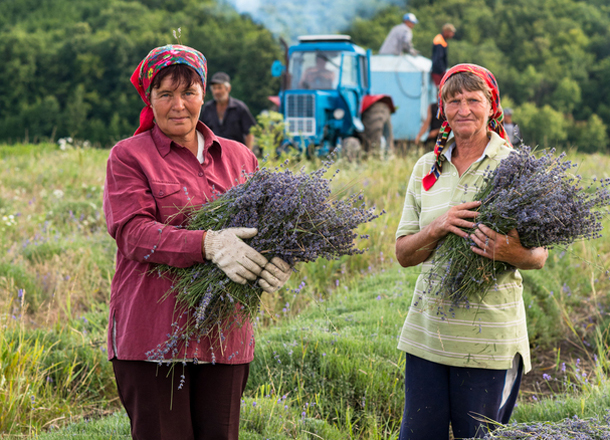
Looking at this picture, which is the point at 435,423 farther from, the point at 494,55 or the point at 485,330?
the point at 494,55

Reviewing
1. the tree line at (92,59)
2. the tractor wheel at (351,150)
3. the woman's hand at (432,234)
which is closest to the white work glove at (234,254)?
the woman's hand at (432,234)

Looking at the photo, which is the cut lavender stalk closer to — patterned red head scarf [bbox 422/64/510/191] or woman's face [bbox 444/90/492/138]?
patterned red head scarf [bbox 422/64/510/191]

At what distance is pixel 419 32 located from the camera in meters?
55.5

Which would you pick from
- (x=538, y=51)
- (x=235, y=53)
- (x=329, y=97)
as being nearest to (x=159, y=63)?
(x=329, y=97)

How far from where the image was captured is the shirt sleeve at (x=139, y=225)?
1931 mm

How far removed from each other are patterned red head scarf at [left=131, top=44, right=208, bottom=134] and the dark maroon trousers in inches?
36.6

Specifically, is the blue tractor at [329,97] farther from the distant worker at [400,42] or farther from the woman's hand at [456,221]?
the woman's hand at [456,221]

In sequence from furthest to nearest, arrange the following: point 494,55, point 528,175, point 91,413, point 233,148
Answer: point 494,55
point 91,413
point 233,148
point 528,175

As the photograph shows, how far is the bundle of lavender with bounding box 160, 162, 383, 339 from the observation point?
1.98 meters

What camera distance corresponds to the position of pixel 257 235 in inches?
79.3

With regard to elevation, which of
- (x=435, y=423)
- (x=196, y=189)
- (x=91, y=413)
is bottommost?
(x=91, y=413)

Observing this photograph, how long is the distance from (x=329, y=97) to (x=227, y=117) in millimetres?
4101

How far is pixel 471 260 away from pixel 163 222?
111cm

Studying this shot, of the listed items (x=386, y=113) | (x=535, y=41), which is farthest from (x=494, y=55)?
(x=386, y=113)
